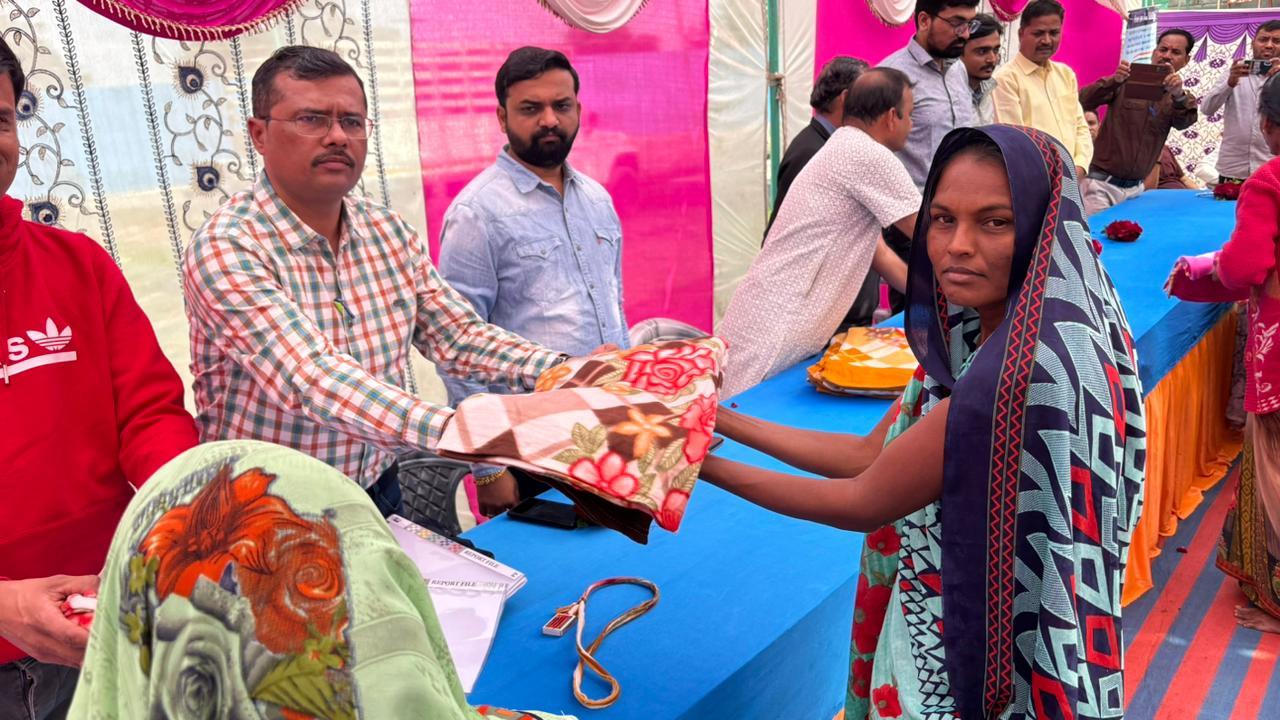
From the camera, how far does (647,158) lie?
4.47 metres

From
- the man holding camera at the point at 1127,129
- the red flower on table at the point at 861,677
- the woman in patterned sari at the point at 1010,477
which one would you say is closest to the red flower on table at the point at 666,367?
the woman in patterned sari at the point at 1010,477

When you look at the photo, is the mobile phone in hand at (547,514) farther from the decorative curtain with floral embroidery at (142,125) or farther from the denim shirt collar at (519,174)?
the decorative curtain with floral embroidery at (142,125)

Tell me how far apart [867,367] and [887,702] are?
1368 millimetres

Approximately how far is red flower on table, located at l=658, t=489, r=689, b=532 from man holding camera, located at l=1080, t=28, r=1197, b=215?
5759 mm

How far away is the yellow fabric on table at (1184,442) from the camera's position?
351 cm

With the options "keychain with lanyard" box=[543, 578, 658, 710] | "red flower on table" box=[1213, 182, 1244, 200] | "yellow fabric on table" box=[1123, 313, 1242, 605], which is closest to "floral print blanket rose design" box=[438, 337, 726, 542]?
"keychain with lanyard" box=[543, 578, 658, 710]

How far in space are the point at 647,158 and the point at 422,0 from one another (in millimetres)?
1428

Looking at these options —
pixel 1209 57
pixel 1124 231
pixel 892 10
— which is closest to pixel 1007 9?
pixel 892 10

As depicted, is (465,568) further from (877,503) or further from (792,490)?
(877,503)

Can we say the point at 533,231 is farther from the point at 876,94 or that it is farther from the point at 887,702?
the point at 887,702

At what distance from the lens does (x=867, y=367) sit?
8.94 feet

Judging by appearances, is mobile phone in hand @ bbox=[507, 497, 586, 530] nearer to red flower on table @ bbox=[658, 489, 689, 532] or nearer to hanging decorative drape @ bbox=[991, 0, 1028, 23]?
red flower on table @ bbox=[658, 489, 689, 532]

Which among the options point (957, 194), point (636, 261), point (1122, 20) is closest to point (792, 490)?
point (957, 194)

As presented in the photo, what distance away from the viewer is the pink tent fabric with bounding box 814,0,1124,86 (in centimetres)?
561
